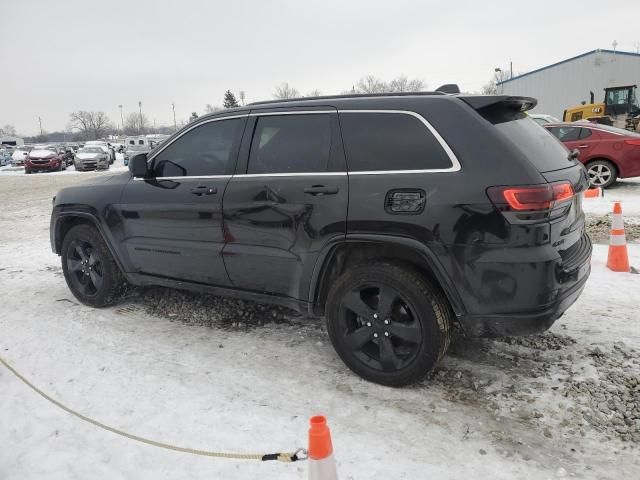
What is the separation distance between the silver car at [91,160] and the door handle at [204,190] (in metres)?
29.9

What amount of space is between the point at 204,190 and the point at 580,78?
44.4 meters

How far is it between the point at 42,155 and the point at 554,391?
34.7 metres

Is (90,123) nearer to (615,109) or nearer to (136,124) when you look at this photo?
(136,124)

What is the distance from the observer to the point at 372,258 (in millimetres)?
3273

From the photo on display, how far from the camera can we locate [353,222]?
315 cm

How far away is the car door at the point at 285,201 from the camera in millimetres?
3299

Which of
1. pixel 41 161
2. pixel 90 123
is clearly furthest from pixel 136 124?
pixel 41 161

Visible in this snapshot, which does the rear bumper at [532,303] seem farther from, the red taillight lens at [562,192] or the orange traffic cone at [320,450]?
the orange traffic cone at [320,450]

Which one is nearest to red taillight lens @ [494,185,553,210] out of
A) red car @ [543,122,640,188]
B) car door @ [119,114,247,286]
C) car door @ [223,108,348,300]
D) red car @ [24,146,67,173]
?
car door @ [223,108,348,300]

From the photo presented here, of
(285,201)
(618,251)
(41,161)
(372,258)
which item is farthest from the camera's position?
(41,161)

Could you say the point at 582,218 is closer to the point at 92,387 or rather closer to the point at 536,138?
the point at 536,138

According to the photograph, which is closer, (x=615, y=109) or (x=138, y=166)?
(x=138, y=166)

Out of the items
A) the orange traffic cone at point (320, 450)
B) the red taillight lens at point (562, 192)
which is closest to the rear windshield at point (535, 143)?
the red taillight lens at point (562, 192)

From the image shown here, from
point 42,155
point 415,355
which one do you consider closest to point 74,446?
point 415,355
